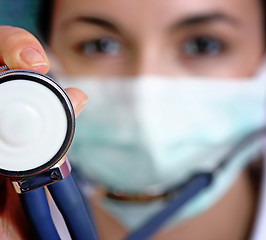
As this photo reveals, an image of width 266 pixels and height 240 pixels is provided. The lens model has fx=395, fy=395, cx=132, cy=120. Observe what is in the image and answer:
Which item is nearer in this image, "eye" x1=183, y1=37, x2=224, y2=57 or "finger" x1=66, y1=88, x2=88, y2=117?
"finger" x1=66, y1=88, x2=88, y2=117

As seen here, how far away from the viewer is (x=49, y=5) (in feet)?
2.87

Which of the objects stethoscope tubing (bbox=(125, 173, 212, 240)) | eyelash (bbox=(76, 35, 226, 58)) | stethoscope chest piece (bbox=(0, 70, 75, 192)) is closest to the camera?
stethoscope chest piece (bbox=(0, 70, 75, 192))

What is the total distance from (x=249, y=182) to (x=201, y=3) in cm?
46

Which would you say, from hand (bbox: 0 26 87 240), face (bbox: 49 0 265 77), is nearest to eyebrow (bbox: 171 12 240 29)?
face (bbox: 49 0 265 77)

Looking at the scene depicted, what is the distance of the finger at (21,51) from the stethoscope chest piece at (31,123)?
24 millimetres

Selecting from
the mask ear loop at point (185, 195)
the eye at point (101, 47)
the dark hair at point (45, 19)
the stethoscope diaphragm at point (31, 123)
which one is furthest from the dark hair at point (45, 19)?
the stethoscope diaphragm at point (31, 123)

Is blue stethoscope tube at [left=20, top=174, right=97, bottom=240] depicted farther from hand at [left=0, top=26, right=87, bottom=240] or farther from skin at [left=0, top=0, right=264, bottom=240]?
skin at [left=0, top=0, right=264, bottom=240]

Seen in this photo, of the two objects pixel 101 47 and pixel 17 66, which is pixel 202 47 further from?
pixel 17 66

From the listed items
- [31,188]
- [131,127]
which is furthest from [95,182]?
[31,188]

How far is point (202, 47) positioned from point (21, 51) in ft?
1.77

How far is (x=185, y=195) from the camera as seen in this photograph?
0.73m

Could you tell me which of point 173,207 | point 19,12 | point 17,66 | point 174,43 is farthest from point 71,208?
point 19,12

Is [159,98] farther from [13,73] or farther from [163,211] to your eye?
[13,73]

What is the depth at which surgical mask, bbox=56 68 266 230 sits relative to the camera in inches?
30.1
